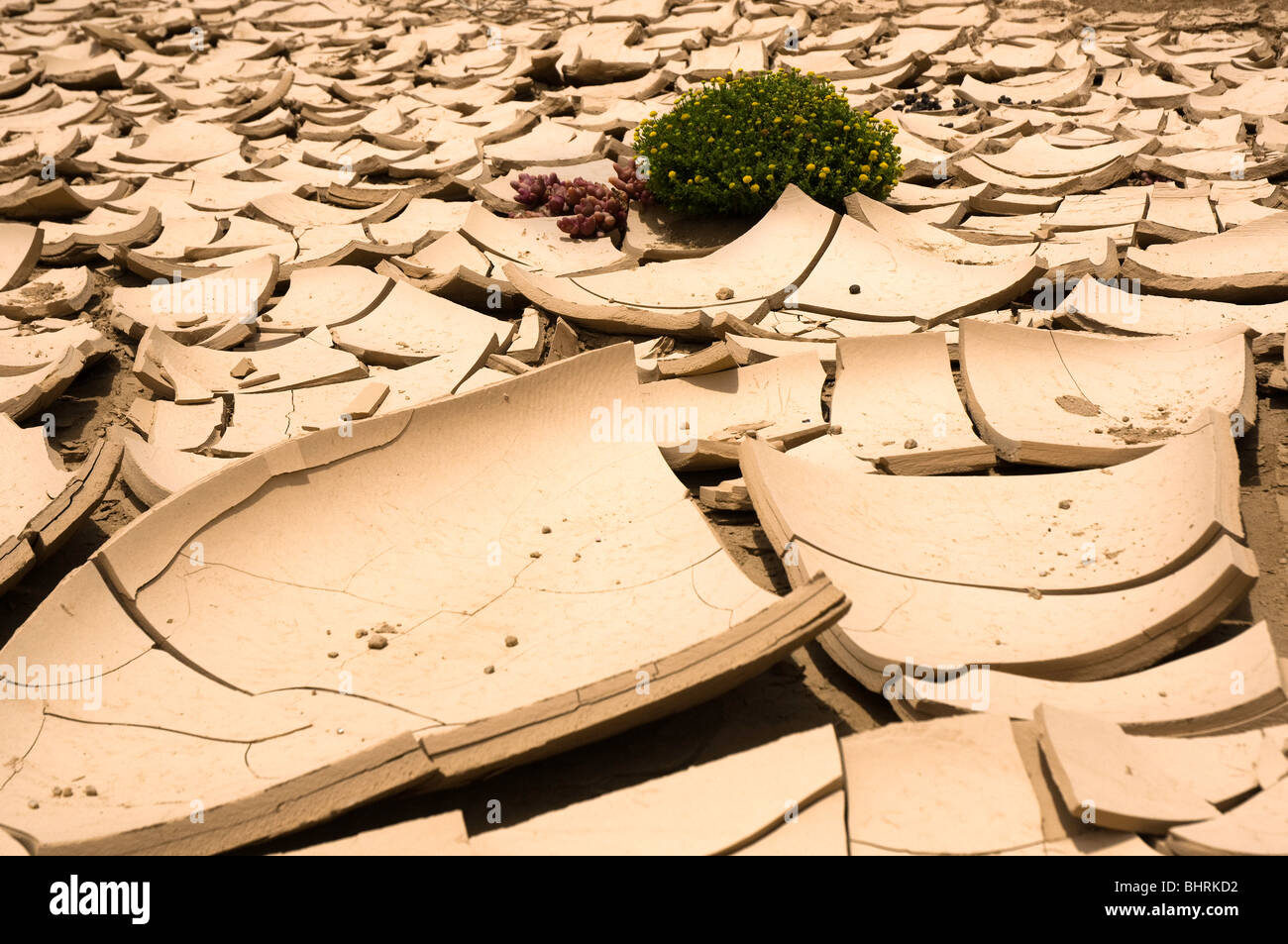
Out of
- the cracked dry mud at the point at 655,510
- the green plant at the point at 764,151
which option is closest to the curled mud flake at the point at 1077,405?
the cracked dry mud at the point at 655,510

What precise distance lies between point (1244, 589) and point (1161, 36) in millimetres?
7354

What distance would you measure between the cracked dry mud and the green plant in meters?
0.21

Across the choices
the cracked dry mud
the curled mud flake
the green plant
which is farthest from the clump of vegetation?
the curled mud flake

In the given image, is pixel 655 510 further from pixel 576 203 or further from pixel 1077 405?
pixel 576 203

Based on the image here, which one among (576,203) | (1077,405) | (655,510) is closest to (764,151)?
(576,203)

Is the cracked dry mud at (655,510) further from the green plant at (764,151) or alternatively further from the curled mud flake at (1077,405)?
the green plant at (764,151)

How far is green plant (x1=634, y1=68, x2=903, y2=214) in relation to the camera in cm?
535

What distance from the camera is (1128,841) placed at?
1.84 m

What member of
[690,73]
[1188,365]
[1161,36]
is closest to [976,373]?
[1188,365]

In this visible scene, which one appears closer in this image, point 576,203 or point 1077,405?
point 1077,405

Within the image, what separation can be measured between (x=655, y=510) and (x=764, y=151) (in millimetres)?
2972

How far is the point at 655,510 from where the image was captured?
10.1 ft

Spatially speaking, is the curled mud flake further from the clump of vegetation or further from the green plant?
the clump of vegetation

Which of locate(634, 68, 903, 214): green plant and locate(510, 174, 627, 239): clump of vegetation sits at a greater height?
locate(634, 68, 903, 214): green plant
